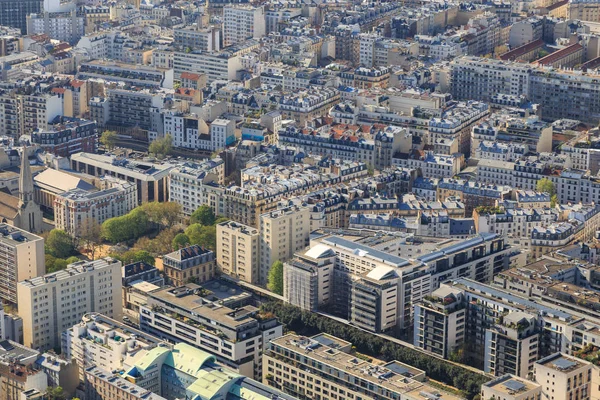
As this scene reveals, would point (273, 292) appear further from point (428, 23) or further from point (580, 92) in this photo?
point (428, 23)

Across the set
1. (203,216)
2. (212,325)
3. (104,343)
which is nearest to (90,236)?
(203,216)

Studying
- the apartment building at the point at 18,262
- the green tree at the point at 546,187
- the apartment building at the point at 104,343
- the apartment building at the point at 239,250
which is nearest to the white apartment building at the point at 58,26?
the green tree at the point at 546,187

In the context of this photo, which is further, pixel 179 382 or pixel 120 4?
pixel 120 4

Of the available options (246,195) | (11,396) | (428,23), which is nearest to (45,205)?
(246,195)

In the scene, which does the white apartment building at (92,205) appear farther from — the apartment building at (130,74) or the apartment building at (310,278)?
the apartment building at (130,74)

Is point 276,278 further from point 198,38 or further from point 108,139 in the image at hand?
point 198,38

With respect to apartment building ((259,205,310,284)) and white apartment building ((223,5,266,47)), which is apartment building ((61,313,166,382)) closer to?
apartment building ((259,205,310,284))
